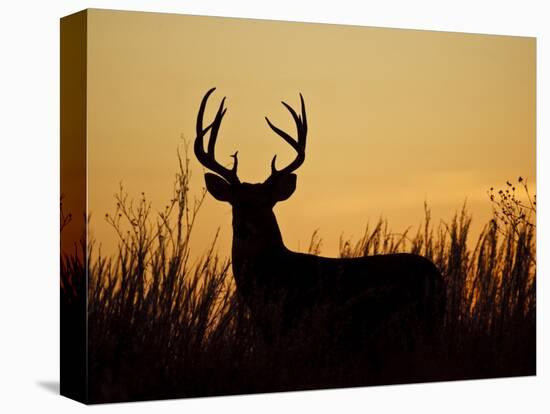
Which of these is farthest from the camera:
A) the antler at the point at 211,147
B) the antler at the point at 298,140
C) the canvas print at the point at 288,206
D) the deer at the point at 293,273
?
the antler at the point at 298,140

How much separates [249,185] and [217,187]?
0.22 metres

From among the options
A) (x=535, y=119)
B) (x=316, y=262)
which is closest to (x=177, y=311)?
(x=316, y=262)

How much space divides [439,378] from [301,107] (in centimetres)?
200

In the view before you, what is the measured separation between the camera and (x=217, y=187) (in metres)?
8.95

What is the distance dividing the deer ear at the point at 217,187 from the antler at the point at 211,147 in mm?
34

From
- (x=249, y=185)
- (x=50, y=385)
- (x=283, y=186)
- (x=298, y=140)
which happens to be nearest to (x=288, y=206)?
(x=283, y=186)

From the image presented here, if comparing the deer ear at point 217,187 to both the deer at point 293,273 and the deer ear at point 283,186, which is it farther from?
the deer ear at point 283,186

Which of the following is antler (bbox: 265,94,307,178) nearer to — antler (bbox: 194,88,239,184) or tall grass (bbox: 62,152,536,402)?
antler (bbox: 194,88,239,184)

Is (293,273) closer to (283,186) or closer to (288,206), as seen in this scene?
(288,206)

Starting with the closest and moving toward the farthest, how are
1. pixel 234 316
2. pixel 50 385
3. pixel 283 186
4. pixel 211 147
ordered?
pixel 211 147, pixel 234 316, pixel 283 186, pixel 50 385

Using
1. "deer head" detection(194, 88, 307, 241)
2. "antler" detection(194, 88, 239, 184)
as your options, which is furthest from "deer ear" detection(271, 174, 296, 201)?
"antler" detection(194, 88, 239, 184)

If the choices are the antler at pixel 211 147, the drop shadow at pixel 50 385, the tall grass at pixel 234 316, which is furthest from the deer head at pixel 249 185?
the drop shadow at pixel 50 385

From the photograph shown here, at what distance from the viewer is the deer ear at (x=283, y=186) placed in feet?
30.0

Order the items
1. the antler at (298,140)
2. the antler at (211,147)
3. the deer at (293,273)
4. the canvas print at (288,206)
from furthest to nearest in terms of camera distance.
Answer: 1. the antler at (298,140)
2. the deer at (293,273)
3. the antler at (211,147)
4. the canvas print at (288,206)
